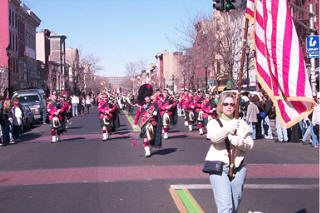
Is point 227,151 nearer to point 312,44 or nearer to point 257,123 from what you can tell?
point 312,44

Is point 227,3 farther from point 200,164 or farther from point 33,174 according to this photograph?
point 33,174

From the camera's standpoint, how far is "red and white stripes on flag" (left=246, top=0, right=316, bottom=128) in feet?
17.4

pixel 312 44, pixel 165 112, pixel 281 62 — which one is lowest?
pixel 165 112

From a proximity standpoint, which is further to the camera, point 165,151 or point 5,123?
point 5,123

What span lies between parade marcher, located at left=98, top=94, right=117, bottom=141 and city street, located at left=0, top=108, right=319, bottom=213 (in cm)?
190

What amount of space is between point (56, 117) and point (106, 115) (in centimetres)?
184

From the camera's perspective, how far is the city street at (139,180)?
7570 millimetres

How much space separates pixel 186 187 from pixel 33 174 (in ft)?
12.4

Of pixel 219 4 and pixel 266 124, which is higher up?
pixel 219 4

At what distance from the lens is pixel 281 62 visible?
543 centimetres

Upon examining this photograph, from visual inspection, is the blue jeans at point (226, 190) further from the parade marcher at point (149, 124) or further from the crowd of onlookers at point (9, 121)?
the crowd of onlookers at point (9, 121)

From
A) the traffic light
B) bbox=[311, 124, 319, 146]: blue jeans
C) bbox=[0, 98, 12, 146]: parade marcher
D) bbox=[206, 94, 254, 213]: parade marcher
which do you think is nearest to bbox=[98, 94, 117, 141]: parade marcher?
bbox=[0, 98, 12, 146]: parade marcher

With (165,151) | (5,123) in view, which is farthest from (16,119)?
(165,151)

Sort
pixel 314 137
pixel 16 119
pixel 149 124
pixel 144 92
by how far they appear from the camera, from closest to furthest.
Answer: pixel 149 124
pixel 144 92
pixel 314 137
pixel 16 119
